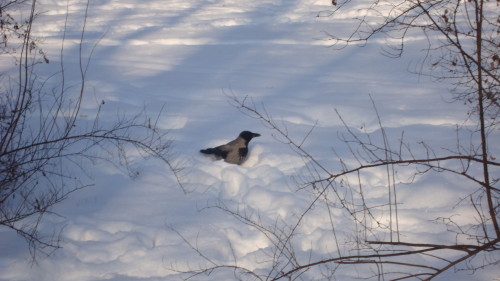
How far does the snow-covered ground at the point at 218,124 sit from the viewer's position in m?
4.46

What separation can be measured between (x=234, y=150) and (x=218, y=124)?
51.5 inches

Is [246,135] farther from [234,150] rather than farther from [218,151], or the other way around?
[218,151]

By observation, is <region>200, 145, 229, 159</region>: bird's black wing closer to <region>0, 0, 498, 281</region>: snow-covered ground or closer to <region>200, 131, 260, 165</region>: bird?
<region>200, 131, 260, 165</region>: bird

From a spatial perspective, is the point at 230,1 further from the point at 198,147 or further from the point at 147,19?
the point at 198,147

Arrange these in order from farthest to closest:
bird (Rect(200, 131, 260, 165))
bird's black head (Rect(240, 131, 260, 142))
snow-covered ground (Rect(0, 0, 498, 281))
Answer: bird's black head (Rect(240, 131, 260, 142)), bird (Rect(200, 131, 260, 165)), snow-covered ground (Rect(0, 0, 498, 281))

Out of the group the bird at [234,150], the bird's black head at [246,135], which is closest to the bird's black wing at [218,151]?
the bird at [234,150]

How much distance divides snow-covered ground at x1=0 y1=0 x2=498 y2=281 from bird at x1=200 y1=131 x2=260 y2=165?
116mm

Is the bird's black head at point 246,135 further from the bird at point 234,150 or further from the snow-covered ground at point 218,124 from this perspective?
the snow-covered ground at point 218,124

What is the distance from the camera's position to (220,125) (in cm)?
726

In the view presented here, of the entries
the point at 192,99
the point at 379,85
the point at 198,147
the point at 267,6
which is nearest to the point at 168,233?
the point at 198,147

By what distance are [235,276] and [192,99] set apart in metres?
4.86

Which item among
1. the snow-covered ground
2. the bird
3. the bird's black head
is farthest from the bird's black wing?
the bird's black head

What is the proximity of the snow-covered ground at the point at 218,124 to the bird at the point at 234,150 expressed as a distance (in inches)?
4.6

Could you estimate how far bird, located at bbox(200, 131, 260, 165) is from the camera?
19.8 feet
